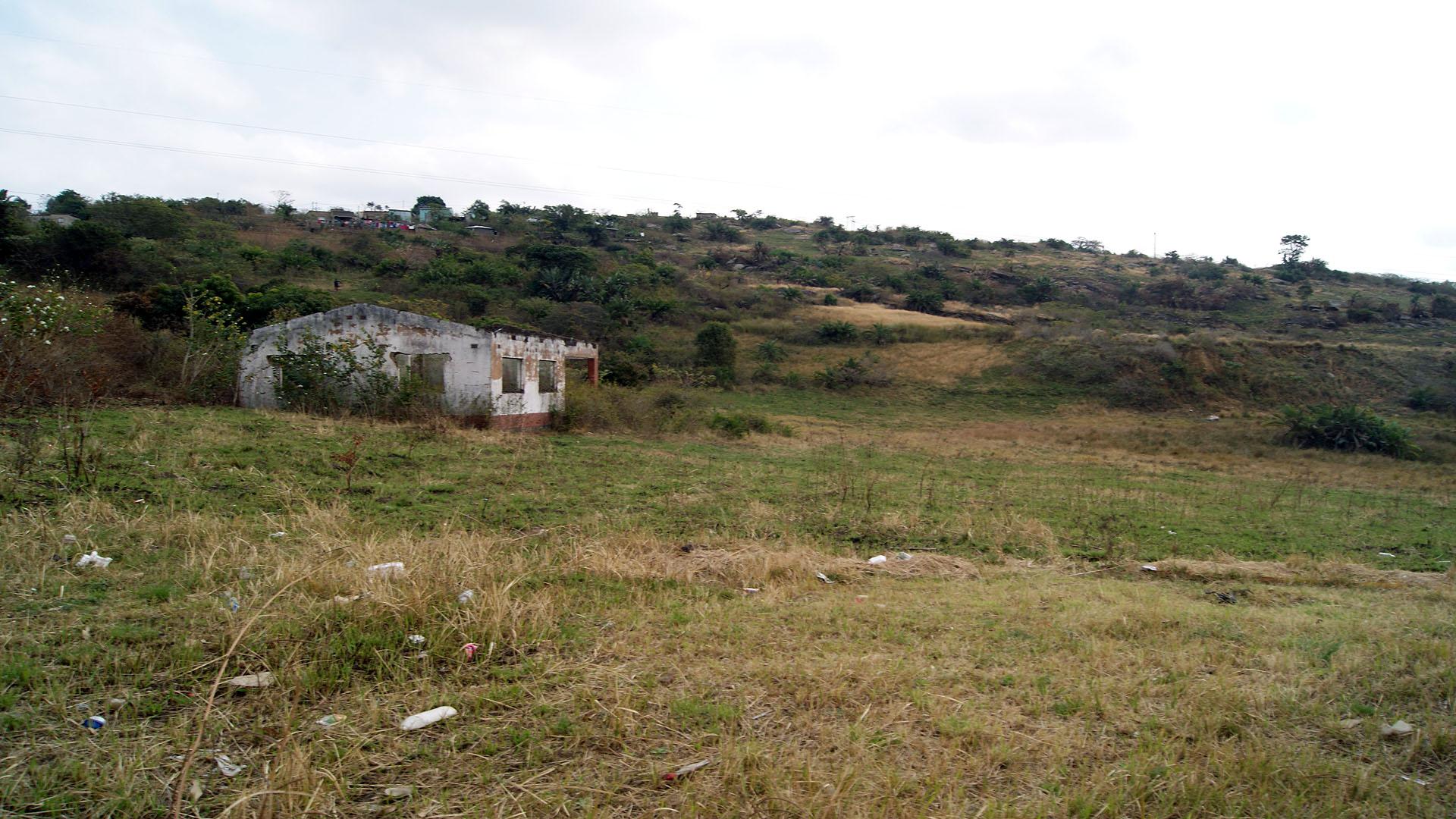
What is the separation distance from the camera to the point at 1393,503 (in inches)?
534

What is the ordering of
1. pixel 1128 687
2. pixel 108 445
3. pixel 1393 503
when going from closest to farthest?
pixel 1128 687 → pixel 108 445 → pixel 1393 503

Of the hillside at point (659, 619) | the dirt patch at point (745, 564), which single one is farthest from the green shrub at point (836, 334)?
the dirt patch at point (745, 564)

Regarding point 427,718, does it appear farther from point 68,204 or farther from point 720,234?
point 720,234

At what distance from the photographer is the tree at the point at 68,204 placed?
4494 cm

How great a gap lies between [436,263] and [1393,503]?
41066 millimetres

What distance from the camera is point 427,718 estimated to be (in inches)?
128

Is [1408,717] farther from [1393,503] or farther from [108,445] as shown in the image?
[1393,503]

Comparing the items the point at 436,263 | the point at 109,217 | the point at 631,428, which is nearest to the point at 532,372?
the point at 631,428

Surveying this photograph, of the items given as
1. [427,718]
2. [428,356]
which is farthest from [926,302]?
[427,718]

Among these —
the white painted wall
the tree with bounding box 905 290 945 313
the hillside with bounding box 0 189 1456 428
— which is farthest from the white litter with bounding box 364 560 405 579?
the tree with bounding box 905 290 945 313

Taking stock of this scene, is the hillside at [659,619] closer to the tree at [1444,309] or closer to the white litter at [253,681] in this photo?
the white litter at [253,681]

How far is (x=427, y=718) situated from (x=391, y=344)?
15.9 meters

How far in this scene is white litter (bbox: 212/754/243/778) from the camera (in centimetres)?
280

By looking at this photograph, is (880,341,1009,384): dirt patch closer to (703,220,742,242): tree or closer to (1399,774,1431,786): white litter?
(1399,774,1431,786): white litter
